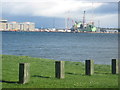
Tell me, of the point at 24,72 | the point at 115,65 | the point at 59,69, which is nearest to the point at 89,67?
the point at 115,65

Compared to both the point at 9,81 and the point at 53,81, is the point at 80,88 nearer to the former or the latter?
the point at 53,81

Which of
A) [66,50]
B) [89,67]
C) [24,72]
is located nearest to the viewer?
[24,72]

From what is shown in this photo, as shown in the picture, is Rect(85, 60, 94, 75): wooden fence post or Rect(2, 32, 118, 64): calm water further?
Rect(2, 32, 118, 64): calm water

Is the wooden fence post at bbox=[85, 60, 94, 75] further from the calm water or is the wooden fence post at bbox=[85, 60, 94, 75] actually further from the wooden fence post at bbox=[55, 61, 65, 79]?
the calm water

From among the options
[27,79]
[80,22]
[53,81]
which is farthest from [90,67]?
[80,22]

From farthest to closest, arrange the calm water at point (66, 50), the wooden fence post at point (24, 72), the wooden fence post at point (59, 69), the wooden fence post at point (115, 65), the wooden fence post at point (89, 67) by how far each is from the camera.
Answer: the calm water at point (66, 50)
the wooden fence post at point (115, 65)
the wooden fence post at point (89, 67)
the wooden fence post at point (59, 69)
the wooden fence post at point (24, 72)

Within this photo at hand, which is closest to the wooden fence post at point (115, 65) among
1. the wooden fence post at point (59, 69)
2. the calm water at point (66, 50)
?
the wooden fence post at point (59, 69)

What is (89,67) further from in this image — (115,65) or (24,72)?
(24,72)

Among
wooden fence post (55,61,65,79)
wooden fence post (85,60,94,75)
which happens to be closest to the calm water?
wooden fence post (85,60,94,75)

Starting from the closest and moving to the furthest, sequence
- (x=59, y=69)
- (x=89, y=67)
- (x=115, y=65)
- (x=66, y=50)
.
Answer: (x=59, y=69) < (x=89, y=67) < (x=115, y=65) < (x=66, y=50)

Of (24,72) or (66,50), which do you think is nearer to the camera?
(24,72)

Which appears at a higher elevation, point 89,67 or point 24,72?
point 24,72

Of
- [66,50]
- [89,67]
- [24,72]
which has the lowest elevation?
[66,50]

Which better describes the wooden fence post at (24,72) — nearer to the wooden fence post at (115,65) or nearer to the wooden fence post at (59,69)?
the wooden fence post at (59,69)
